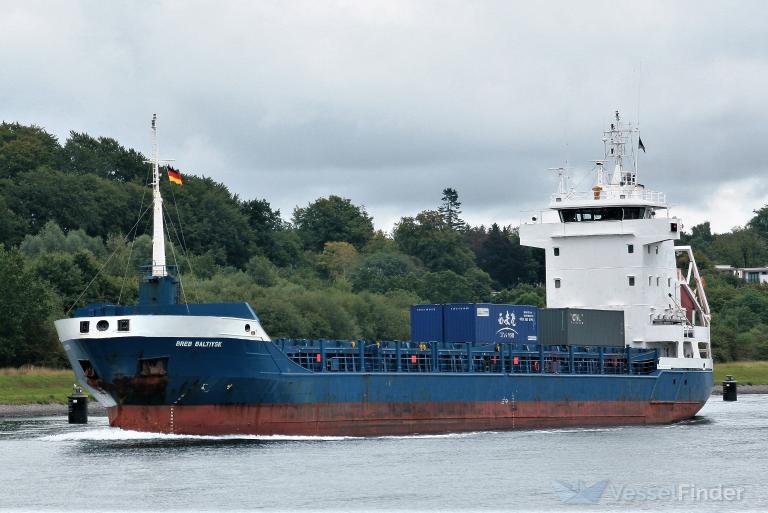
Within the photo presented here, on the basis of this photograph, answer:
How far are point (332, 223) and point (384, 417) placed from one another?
358 ft

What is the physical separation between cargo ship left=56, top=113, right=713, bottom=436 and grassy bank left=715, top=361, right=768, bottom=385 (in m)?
37.3

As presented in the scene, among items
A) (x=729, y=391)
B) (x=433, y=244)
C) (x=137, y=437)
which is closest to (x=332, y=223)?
(x=433, y=244)

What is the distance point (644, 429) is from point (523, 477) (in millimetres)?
20575

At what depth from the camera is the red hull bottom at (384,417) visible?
49719mm

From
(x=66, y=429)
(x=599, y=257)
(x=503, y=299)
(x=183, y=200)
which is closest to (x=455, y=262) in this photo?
(x=503, y=299)

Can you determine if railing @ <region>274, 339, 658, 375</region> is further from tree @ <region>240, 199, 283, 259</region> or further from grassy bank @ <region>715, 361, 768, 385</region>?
tree @ <region>240, 199, 283, 259</region>

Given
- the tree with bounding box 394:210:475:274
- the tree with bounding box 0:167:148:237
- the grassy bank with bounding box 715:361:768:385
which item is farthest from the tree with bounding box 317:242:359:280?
the grassy bank with bounding box 715:361:768:385

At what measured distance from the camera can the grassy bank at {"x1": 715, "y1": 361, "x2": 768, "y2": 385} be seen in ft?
360

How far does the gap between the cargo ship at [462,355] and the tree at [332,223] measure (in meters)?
90.3

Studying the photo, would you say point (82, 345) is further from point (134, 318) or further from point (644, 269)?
point (644, 269)

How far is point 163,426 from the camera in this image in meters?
49.7

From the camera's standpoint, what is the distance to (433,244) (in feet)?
512

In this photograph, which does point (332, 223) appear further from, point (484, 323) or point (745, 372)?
point (484, 323)
